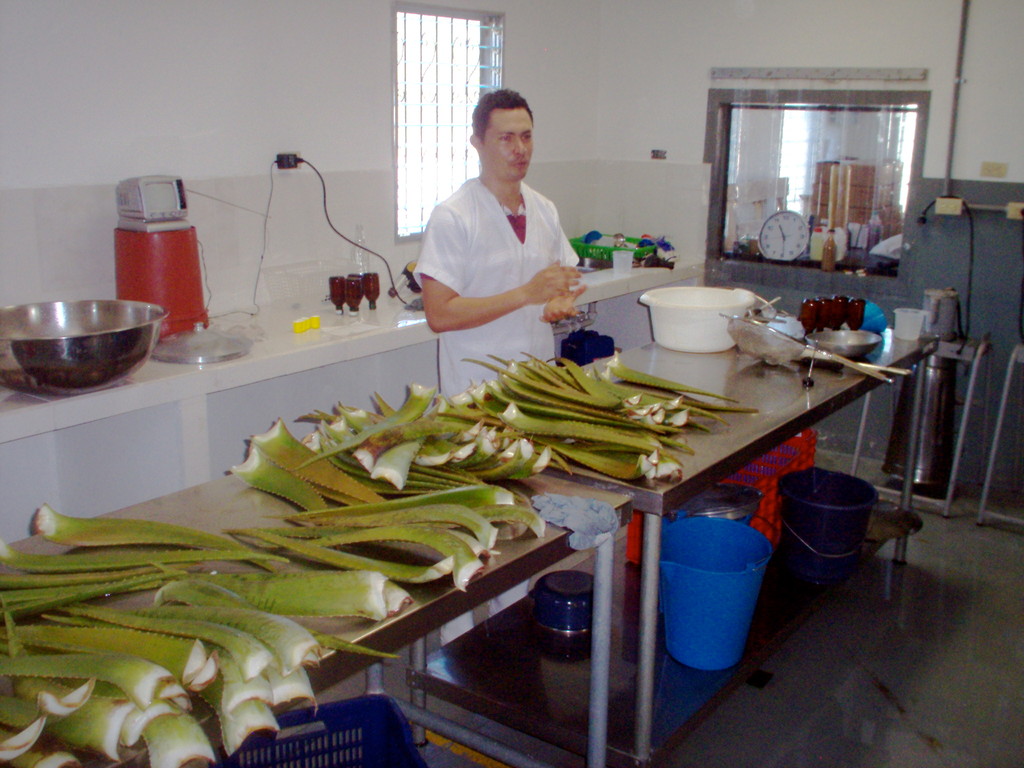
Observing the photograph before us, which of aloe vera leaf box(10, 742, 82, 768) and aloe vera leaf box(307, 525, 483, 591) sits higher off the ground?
aloe vera leaf box(307, 525, 483, 591)

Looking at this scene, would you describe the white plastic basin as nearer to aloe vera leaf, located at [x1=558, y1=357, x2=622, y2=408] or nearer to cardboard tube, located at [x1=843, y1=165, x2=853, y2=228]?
aloe vera leaf, located at [x1=558, y1=357, x2=622, y2=408]

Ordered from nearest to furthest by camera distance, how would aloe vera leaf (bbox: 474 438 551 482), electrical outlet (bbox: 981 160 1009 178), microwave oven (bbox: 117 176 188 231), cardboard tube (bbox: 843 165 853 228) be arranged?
aloe vera leaf (bbox: 474 438 551 482), microwave oven (bbox: 117 176 188 231), electrical outlet (bbox: 981 160 1009 178), cardboard tube (bbox: 843 165 853 228)

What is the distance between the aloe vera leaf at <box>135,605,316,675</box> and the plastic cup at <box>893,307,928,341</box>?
3.01 meters

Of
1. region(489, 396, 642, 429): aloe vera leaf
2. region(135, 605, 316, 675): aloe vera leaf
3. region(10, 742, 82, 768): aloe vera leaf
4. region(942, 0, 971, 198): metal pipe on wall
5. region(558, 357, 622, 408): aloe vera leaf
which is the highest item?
region(942, 0, 971, 198): metal pipe on wall

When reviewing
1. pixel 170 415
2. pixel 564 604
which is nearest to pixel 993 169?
pixel 564 604

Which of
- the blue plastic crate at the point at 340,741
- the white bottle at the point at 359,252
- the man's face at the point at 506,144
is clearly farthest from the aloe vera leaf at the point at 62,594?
the white bottle at the point at 359,252

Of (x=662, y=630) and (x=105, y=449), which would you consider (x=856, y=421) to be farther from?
(x=105, y=449)

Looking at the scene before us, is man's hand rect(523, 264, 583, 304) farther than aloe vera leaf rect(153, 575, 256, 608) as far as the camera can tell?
Yes

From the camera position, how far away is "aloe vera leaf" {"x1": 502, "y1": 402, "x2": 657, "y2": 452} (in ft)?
6.47

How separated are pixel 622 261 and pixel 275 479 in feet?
12.4

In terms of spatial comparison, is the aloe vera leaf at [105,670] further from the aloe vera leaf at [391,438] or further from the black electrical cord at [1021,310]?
the black electrical cord at [1021,310]

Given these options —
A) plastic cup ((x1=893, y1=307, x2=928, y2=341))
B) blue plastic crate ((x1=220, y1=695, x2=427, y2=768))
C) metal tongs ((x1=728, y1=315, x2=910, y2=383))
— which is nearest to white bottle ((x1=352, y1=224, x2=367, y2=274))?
metal tongs ((x1=728, y1=315, x2=910, y2=383))

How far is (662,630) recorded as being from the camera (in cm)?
268

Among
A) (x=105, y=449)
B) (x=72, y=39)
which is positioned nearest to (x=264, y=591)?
(x=105, y=449)
